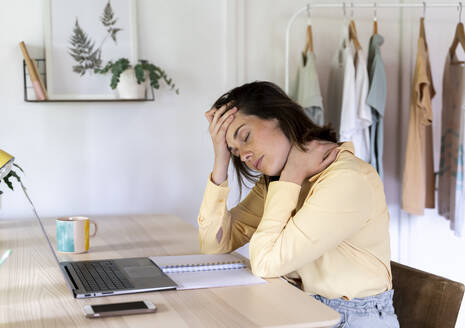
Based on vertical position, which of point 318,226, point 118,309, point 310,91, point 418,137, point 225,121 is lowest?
point 118,309

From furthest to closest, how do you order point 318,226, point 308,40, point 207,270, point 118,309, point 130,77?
point 308,40
point 130,77
point 207,270
point 318,226
point 118,309

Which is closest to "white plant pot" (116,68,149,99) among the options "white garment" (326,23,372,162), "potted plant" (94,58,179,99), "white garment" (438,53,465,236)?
"potted plant" (94,58,179,99)

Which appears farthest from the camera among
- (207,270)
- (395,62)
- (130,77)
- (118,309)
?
(395,62)

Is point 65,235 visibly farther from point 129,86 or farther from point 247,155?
point 129,86

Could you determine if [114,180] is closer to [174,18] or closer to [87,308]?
[174,18]

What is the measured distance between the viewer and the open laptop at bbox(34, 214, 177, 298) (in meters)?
1.27

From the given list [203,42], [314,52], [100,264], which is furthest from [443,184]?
[100,264]

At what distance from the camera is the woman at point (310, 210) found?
1.37m

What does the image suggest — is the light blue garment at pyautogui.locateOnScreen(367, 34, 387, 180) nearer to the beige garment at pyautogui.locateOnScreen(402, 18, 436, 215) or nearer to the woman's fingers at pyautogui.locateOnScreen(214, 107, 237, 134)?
the beige garment at pyautogui.locateOnScreen(402, 18, 436, 215)

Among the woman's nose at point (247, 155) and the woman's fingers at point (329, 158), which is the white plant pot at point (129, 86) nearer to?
the woman's nose at point (247, 155)

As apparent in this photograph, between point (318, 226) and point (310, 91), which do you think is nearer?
point (318, 226)

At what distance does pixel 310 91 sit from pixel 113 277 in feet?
5.46

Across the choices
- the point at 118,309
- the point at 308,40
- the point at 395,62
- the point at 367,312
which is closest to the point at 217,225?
the point at 367,312

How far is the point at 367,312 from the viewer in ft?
4.58
